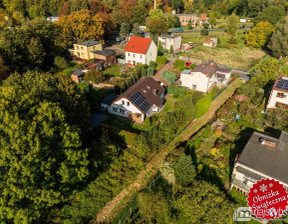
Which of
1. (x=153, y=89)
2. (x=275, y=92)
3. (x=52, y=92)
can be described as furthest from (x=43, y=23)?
(x=275, y=92)

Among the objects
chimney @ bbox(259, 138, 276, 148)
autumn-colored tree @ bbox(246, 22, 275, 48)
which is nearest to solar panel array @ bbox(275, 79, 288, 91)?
chimney @ bbox(259, 138, 276, 148)

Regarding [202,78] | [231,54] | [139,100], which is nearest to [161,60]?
[202,78]

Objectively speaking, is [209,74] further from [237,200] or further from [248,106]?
[237,200]

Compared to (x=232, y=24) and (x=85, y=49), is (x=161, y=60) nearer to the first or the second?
(x=85, y=49)

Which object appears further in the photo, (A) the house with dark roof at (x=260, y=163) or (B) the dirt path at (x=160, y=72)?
(B) the dirt path at (x=160, y=72)

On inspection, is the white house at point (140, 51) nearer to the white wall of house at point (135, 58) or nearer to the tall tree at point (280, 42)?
the white wall of house at point (135, 58)

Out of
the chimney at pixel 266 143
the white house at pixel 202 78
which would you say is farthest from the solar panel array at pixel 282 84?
the chimney at pixel 266 143
